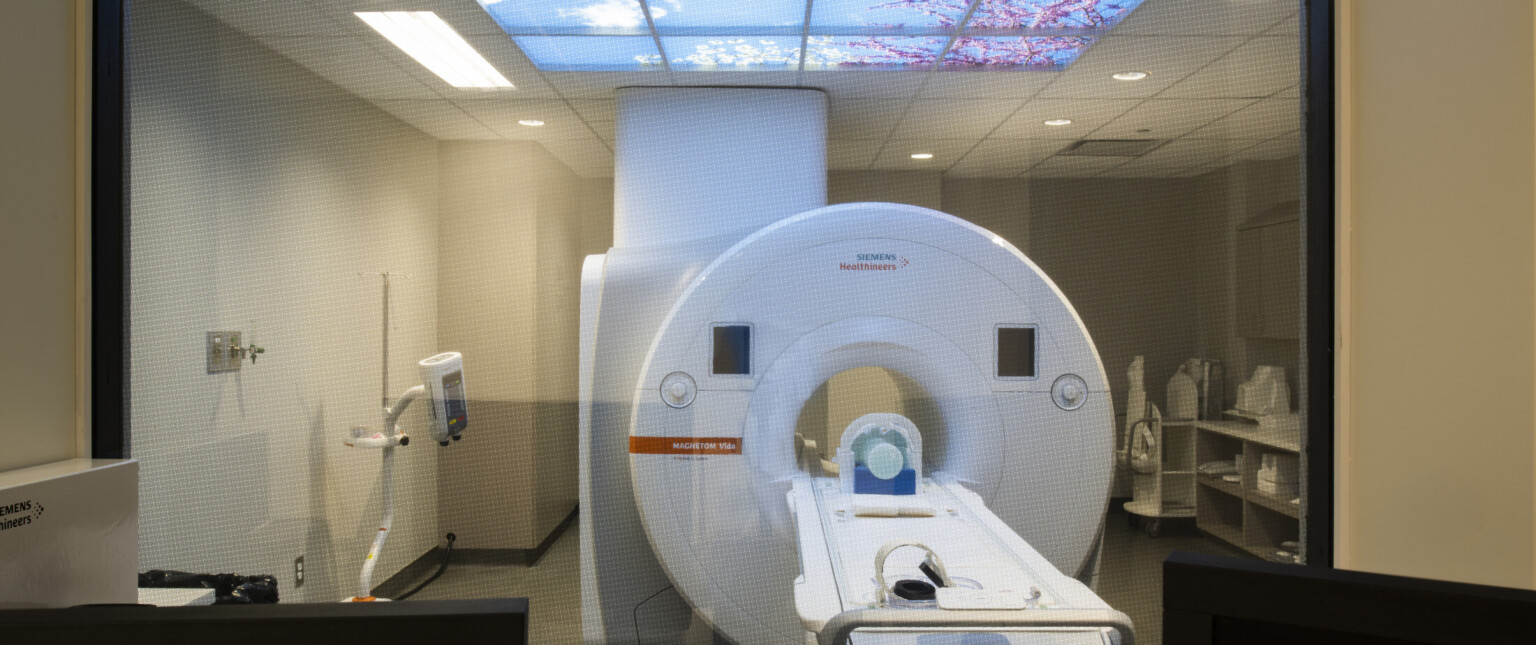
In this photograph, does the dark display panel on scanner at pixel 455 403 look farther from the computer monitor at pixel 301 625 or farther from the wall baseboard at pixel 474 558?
the computer monitor at pixel 301 625

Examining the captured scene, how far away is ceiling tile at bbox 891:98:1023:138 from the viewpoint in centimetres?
163

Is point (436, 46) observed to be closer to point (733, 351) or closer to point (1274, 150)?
point (733, 351)

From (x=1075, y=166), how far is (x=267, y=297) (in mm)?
1498

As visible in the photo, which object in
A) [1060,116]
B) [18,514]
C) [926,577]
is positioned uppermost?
[1060,116]

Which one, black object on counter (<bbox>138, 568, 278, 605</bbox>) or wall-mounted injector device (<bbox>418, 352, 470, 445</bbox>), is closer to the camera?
black object on counter (<bbox>138, 568, 278, 605</bbox>)

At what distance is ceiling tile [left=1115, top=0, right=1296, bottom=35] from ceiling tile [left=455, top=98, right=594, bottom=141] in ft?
3.22

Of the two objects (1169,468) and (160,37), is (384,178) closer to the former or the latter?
(160,37)

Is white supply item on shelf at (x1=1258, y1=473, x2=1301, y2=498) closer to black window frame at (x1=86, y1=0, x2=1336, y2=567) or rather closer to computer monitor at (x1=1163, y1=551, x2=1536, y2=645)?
black window frame at (x1=86, y1=0, x2=1336, y2=567)

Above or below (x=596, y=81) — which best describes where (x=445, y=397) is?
below

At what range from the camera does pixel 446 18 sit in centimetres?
153

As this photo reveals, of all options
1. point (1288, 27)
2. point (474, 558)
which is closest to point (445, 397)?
point (474, 558)

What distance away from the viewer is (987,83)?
1.63 metres

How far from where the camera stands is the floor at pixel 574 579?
5.25ft

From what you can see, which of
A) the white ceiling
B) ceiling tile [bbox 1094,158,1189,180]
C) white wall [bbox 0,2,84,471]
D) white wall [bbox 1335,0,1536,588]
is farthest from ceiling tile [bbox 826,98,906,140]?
white wall [bbox 0,2,84,471]
